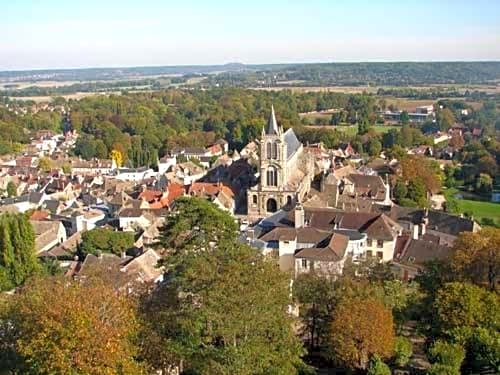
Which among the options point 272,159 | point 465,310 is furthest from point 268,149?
point 465,310

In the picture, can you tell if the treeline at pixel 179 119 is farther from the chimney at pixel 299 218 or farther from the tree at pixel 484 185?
the chimney at pixel 299 218

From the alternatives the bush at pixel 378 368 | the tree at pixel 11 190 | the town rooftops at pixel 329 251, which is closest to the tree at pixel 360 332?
the bush at pixel 378 368

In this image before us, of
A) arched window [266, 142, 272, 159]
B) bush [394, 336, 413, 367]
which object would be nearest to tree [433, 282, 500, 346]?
bush [394, 336, 413, 367]

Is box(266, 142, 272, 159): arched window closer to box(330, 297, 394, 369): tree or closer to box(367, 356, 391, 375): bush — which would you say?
box(330, 297, 394, 369): tree

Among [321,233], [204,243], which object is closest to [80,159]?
[321,233]

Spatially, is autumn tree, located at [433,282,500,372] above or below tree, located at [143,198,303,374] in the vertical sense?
below

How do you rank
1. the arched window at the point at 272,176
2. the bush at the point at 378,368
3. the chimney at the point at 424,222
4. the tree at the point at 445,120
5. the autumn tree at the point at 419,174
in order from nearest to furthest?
1. the bush at the point at 378,368
2. the chimney at the point at 424,222
3. the arched window at the point at 272,176
4. the autumn tree at the point at 419,174
5. the tree at the point at 445,120
